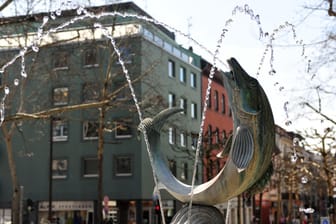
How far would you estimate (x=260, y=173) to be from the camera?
33.1 feet

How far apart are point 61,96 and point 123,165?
21.9 ft

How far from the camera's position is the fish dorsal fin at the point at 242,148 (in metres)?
9.95

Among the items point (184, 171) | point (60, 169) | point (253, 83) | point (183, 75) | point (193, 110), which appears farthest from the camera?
point (193, 110)

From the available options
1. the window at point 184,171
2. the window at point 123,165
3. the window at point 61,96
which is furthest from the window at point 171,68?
the window at point 123,165

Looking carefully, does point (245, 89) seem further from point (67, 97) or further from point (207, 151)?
point (67, 97)

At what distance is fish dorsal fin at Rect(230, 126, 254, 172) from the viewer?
995cm

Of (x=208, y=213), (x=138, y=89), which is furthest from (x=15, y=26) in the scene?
(x=138, y=89)

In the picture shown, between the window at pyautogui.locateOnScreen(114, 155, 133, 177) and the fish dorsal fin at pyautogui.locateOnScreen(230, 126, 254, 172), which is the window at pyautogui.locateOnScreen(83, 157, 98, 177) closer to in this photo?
the window at pyautogui.locateOnScreen(114, 155, 133, 177)

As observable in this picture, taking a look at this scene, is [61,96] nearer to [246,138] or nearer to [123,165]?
[123,165]

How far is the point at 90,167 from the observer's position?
1642 inches

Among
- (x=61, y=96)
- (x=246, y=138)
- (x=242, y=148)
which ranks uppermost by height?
(x=61, y=96)

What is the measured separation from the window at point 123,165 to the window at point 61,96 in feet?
17.9

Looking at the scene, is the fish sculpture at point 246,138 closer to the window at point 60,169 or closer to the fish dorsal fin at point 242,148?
the fish dorsal fin at point 242,148

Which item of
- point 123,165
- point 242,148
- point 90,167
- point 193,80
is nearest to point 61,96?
point 90,167
